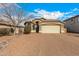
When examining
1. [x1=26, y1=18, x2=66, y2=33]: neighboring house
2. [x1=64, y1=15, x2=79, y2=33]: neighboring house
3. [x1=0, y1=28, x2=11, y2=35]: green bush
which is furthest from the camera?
[x1=64, y1=15, x2=79, y2=33]: neighboring house

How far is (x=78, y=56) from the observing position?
1040 cm

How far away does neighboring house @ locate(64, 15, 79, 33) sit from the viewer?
30234 mm

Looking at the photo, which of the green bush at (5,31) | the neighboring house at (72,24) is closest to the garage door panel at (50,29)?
the neighboring house at (72,24)

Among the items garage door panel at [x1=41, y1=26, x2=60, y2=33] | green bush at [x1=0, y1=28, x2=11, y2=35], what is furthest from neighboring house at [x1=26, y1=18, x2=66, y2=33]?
green bush at [x1=0, y1=28, x2=11, y2=35]

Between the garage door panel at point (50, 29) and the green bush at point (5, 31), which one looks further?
the garage door panel at point (50, 29)

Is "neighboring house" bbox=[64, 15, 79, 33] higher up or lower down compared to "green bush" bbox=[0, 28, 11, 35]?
higher up

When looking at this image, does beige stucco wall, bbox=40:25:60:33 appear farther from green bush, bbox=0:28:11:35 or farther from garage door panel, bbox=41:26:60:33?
green bush, bbox=0:28:11:35

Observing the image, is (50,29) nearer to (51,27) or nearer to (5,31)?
(51,27)

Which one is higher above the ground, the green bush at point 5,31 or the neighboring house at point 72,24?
the neighboring house at point 72,24

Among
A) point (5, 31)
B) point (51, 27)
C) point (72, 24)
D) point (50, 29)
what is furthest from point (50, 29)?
point (5, 31)

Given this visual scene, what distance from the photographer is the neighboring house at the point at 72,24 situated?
3023 centimetres

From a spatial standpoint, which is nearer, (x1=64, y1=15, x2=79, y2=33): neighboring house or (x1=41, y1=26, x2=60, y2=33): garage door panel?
(x1=41, y1=26, x2=60, y2=33): garage door panel

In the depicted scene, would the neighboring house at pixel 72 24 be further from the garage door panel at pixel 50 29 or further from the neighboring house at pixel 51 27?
the garage door panel at pixel 50 29

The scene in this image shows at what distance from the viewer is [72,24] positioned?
32625mm
